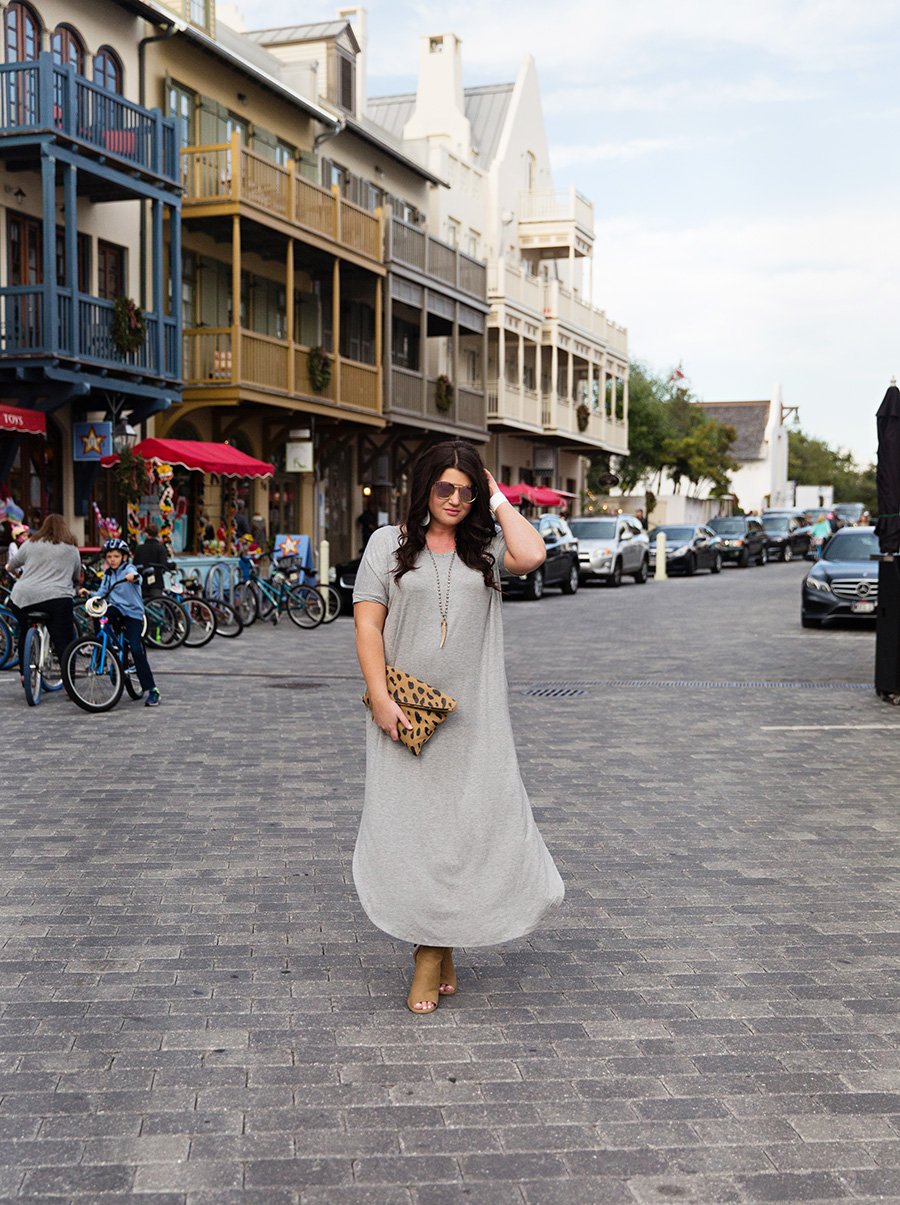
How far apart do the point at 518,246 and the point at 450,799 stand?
136ft

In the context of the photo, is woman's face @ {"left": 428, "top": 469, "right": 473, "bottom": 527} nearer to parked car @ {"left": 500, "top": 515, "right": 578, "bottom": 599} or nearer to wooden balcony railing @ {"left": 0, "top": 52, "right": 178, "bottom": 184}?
wooden balcony railing @ {"left": 0, "top": 52, "right": 178, "bottom": 184}

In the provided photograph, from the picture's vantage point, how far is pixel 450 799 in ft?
13.8

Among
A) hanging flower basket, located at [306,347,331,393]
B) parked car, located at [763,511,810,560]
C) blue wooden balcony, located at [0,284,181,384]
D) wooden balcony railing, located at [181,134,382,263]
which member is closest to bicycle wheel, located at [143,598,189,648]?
blue wooden balcony, located at [0,284,181,384]

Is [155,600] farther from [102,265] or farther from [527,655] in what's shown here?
[102,265]

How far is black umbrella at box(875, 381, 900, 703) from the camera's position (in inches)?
466

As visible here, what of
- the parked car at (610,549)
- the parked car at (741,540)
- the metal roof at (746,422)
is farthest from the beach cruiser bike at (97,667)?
the metal roof at (746,422)

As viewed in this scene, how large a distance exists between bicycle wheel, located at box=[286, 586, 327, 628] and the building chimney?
26.2 meters

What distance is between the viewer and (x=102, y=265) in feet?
74.4

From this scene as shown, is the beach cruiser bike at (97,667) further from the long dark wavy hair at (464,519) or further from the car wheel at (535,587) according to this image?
the car wheel at (535,587)

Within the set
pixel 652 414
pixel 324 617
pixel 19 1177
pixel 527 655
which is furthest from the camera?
pixel 652 414

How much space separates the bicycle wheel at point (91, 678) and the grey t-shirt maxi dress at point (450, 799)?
7.61m

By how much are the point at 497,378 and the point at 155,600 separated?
2270cm

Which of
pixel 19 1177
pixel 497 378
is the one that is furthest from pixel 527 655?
pixel 497 378

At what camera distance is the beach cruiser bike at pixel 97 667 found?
37.4 feet
